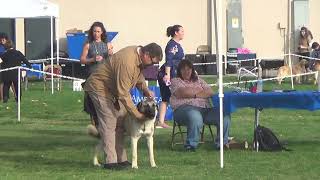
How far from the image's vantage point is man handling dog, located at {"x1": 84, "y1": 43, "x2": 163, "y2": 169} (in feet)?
26.7

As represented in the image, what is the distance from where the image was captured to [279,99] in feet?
30.3

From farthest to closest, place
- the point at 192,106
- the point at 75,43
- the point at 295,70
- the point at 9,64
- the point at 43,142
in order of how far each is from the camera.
Result: the point at 75,43 → the point at 295,70 → the point at 9,64 → the point at 43,142 → the point at 192,106

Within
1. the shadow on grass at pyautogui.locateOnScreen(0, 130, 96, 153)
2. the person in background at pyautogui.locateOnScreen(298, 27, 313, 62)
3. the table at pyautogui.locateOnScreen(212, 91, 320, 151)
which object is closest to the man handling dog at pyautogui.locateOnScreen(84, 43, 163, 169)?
the table at pyautogui.locateOnScreen(212, 91, 320, 151)

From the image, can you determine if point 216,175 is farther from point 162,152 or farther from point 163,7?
point 163,7

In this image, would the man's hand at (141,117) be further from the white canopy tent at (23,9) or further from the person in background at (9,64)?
the person in background at (9,64)

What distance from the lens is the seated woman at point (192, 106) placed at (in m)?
9.92

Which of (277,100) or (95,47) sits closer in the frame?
(277,100)

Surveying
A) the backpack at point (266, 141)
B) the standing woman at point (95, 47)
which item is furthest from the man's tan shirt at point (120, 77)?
the backpack at point (266, 141)

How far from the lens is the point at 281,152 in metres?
9.75

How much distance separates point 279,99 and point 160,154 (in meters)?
1.59

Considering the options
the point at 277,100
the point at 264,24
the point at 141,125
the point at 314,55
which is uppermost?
the point at 264,24

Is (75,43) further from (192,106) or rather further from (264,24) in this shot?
(192,106)

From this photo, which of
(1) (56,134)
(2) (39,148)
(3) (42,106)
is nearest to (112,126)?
(2) (39,148)

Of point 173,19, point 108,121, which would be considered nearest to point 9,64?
point 108,121
